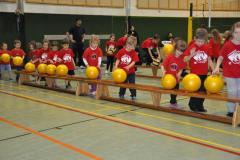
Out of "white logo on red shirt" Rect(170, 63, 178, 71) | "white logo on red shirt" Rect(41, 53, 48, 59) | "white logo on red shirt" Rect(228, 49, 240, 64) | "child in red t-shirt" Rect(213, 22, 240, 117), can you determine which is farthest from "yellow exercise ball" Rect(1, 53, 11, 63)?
"white logo on red shirt" Rect(228, 49, 240, 64)

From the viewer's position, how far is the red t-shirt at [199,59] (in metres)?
6.35

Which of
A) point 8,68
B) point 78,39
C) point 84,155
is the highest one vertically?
point 78,39

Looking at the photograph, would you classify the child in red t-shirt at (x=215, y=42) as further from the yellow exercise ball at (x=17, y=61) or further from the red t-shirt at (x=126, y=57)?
the yellow exercise ball at (x=17, y=61)

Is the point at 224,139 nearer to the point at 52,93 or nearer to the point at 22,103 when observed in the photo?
the point at 22,103

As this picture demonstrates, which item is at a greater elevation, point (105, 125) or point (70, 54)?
point (70, 54)

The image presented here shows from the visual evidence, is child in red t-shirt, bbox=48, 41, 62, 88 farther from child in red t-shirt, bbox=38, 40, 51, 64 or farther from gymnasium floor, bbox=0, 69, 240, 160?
gymnasium floor, bbox=0, 69, 240, 160

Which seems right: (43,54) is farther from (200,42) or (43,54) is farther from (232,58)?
(232,58)

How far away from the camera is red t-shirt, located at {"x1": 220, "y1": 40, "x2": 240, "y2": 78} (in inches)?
225

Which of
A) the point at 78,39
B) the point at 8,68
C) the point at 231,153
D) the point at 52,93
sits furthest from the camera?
the point at 78,39

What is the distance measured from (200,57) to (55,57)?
4.93 meters

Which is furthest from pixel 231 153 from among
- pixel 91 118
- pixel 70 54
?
pixel 70 54

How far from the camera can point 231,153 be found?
421cm

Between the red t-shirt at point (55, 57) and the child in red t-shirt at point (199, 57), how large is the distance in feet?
14.9

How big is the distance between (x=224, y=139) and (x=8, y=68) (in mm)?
9094
